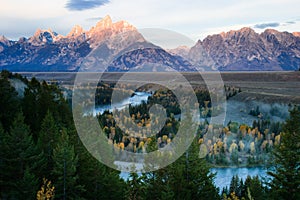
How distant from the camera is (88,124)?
25.8m

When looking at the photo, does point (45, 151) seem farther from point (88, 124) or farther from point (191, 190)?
point (191, 190)

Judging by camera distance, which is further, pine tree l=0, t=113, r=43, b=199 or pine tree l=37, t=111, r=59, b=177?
pine tree l=37, t=111, r=59, b=177

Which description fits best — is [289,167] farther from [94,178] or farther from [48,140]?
[48,140]

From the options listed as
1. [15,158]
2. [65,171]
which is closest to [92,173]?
[65,171]

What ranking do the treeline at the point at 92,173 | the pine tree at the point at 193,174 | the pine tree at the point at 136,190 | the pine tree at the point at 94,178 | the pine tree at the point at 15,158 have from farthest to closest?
the pine tree at the point at 94,178 → the pine tree at the point at 136,190 → the pine tree at the point at 193,174 → the pine tree at the point at 15,158 → the treeline at the point at 92,173

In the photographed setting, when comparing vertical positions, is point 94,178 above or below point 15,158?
below

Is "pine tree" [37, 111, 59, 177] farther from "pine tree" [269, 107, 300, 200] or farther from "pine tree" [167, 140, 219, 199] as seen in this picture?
"pine tree" [269, 107, 300, 200]

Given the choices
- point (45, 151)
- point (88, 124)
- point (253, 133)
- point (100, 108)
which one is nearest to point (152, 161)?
point (88, 124)

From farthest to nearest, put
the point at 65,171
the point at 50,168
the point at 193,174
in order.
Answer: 1. the point at 50,168
2. the point at 193,174
3. the point at 65,171

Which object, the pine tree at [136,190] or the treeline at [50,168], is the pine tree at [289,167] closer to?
the pine tree at [136,190]

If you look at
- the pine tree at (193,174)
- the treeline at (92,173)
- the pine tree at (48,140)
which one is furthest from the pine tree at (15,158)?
the pine tree at (193,174)

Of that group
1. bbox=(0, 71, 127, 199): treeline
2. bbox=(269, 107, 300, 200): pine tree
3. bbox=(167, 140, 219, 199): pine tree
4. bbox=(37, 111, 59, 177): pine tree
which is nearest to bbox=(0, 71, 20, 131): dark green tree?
bbox=(37, 111, 59, 177): pine tree

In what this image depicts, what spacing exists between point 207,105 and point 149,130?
95.1 feet

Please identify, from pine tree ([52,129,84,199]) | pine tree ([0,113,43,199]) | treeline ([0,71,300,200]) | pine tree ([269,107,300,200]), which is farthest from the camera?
pine tree ([0,113,43,199])
